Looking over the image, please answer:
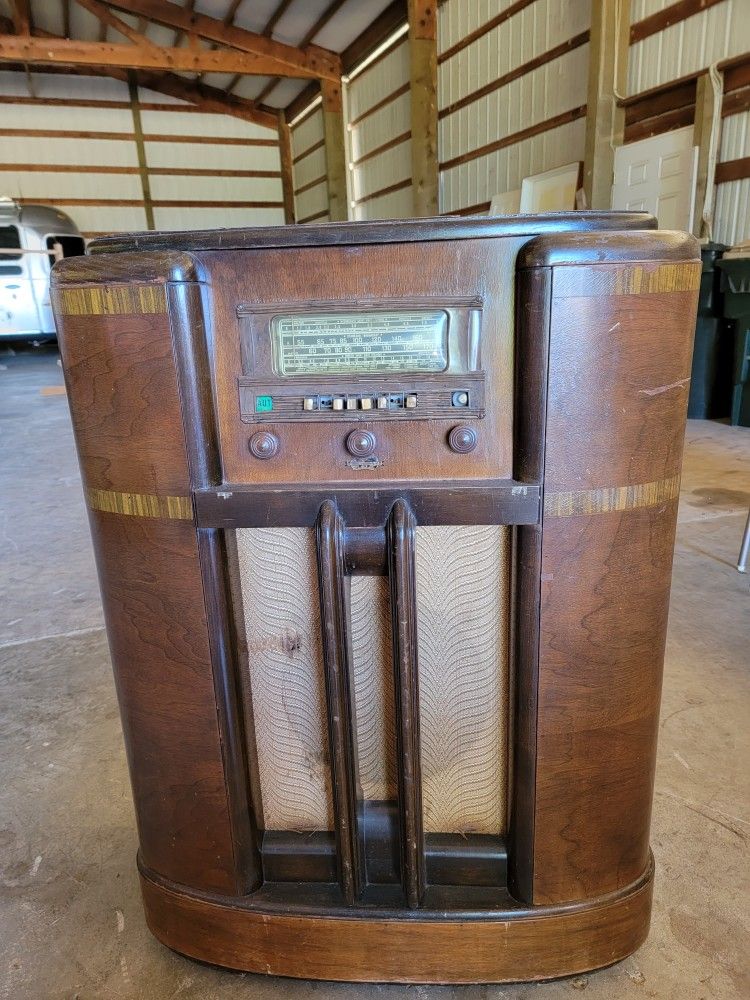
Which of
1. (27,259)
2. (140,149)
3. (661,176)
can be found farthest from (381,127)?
(27,259)

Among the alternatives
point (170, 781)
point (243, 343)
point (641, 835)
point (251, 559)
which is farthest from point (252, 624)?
point (641, 835)

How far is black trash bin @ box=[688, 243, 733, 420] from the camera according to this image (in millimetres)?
→ 4625

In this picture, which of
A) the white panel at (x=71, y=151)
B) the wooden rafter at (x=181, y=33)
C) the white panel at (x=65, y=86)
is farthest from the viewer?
the white panel at (x=71, y=151)

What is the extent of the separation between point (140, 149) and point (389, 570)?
39.2 ft

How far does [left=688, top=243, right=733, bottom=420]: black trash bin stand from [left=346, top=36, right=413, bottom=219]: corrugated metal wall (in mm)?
4314

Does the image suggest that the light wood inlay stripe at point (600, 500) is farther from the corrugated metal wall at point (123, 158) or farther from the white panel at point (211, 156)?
the white panel at point (211, 156)

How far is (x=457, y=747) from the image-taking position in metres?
0.86

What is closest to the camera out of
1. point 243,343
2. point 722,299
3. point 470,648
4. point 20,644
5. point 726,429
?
point 243,343

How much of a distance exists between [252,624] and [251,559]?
0.08 m

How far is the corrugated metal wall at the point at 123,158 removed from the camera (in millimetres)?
10273

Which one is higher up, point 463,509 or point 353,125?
point 353,125

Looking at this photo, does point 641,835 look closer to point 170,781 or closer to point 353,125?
point 170,781

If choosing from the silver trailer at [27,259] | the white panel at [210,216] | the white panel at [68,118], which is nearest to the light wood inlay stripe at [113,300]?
the silver trailer at [27,259]

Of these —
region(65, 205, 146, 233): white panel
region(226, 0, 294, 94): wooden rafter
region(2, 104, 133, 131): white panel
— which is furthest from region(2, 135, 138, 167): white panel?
region(226, 0, 294, 94): wooden rafter
